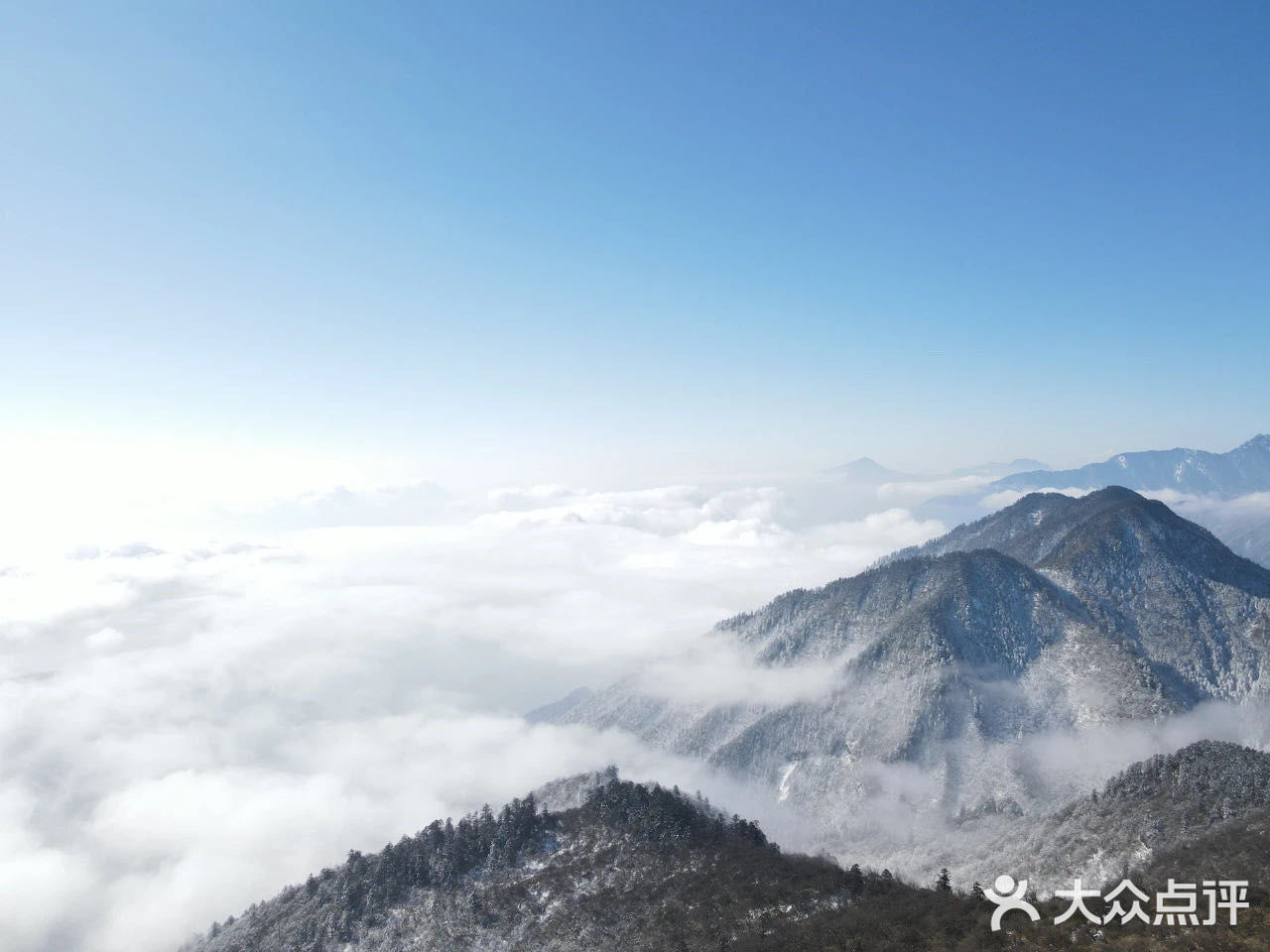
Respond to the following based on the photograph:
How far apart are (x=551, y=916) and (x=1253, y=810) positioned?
157m

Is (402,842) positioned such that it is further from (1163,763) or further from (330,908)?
(1163,763)

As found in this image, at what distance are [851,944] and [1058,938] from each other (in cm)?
2889

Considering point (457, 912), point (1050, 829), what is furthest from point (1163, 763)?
point (457, 912)

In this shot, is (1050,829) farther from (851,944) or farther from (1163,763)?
(851,944)

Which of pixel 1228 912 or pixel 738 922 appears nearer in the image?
pixel 1228 912

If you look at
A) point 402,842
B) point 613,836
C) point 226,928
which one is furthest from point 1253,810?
point 226,928

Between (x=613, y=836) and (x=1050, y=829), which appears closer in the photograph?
(x=613, y=836)

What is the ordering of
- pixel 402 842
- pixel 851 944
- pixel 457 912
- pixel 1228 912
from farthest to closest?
pixel 402 842, pixel 457 912, pixel 851 944, pixel 1228 912

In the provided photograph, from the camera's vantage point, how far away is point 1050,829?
188 metres

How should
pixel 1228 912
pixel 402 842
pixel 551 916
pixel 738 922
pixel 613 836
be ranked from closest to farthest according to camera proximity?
1. pixel 1228 912
2. pixel 738 922
3. pixel 551 916
4. pixel 613 836
5. pixel 402 842

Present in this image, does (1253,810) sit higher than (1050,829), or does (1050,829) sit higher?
(1253,810)

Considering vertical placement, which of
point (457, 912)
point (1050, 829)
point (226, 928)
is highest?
point (457, 912)

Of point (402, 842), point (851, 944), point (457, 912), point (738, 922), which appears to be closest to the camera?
point (851, 944)

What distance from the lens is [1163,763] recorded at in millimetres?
183625
